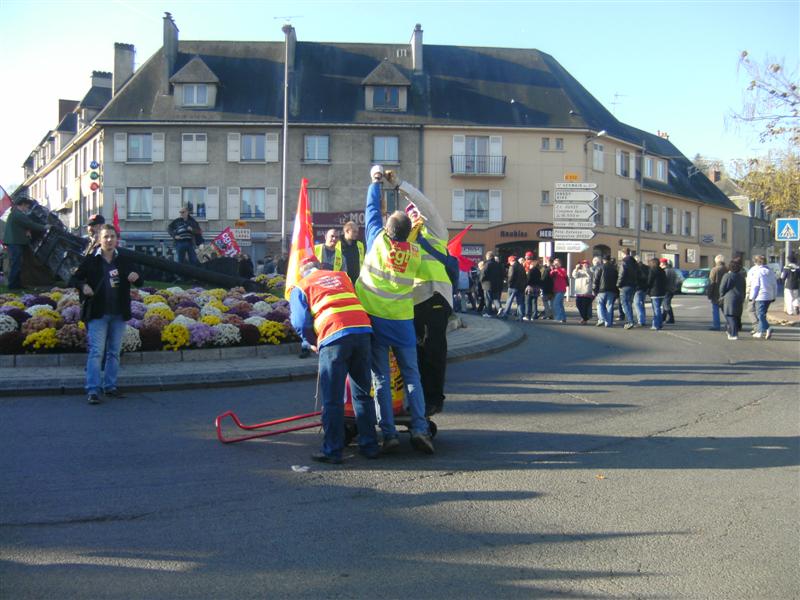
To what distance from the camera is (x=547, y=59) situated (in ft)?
164

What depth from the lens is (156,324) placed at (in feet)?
39.2

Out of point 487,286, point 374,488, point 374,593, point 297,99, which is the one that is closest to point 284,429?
point 374,488

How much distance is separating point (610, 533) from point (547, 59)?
4874 cm

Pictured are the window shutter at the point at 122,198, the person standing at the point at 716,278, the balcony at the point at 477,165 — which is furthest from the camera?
the balcony at the point at 477,165

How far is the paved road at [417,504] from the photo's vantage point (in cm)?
419

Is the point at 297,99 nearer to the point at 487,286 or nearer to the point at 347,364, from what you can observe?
the point at 487,286

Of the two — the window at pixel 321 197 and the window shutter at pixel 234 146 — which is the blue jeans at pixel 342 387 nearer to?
the window at pixel 321 197

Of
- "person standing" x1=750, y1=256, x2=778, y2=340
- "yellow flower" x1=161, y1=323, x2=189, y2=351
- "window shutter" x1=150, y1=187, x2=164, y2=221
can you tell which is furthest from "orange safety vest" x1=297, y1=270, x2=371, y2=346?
"window shutter" x1=150, y1=187, x2=164, y2=221

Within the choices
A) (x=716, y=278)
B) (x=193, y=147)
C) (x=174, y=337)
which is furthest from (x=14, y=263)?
(x=193, y=147)

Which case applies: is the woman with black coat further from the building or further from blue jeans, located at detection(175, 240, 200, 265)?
the building

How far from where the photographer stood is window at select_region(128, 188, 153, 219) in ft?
147

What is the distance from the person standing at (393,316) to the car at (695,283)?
3914 centimetres

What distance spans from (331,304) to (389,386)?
3.09ft

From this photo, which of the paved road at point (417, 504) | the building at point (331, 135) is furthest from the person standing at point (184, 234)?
the building at point (331, 135)
